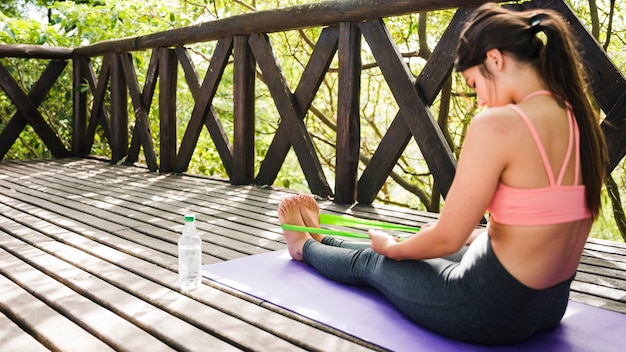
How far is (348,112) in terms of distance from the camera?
364 cm

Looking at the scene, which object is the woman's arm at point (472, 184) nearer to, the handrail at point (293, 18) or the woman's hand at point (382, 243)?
the woman's hand at point (382, 243)

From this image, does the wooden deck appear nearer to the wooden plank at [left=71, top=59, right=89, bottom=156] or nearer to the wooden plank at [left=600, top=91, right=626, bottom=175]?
the wooden plank at [left=600, top=91, right=626, bottom=175]

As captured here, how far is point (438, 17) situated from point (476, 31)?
4955mm

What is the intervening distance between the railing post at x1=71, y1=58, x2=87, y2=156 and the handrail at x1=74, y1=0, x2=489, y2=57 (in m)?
1.26

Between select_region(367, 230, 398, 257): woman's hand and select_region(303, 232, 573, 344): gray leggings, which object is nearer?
select_region(303, 232, 573, 344): gray leggings

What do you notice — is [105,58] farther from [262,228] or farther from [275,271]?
[275,271]

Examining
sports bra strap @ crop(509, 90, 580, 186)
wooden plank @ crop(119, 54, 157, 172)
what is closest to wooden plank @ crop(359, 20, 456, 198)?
sports bra strap @ crop(509, 90, 580, 186)

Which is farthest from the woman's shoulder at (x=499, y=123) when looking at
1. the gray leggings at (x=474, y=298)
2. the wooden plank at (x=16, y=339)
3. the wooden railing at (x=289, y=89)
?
the wooden railing at (x=289, y=89)

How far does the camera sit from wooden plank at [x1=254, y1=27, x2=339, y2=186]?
376 cm

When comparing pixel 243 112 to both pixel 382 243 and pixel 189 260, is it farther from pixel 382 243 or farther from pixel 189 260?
pixel 382 243

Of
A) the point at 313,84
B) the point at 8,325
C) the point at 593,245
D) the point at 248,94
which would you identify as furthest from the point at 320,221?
the point at 248,94

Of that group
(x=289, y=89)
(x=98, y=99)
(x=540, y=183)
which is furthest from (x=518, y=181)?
(x=98, y=99)

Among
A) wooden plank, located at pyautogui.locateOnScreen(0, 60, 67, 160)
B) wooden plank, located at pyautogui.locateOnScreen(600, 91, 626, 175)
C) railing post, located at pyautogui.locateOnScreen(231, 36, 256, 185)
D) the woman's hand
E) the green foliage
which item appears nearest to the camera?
the woman's hand

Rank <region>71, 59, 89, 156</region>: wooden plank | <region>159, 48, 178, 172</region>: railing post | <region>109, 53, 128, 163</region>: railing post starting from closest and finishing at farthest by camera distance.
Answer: <region>159, 48, 178, 172</region>: railing post
<region>109, 53, 128, 163</region>: railing post
<region>71, 59, 89, 156</region>: wooden plank
